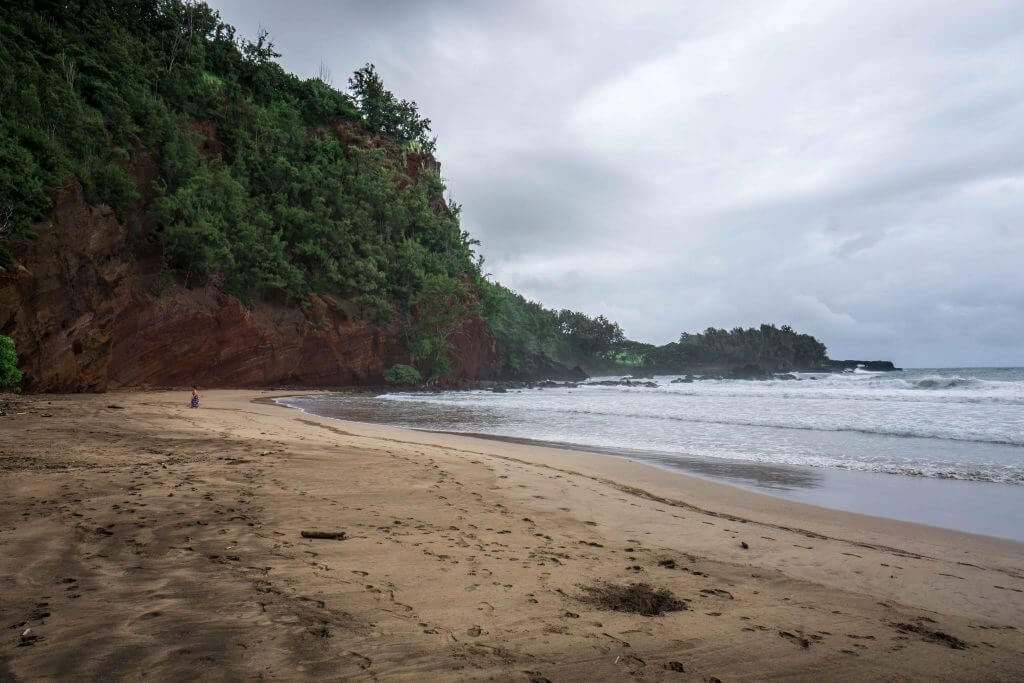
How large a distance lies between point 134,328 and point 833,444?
1192 inches

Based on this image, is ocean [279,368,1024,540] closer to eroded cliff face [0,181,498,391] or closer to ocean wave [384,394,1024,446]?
ocean wave [384,394,1024,446]

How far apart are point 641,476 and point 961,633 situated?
219 inches

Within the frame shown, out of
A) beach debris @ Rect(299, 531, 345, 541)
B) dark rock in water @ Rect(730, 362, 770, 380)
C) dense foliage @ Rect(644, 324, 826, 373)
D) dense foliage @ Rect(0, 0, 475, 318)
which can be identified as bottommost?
beach debris @ Rect(299, 531, 345, 541)

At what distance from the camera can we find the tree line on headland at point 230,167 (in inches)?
926

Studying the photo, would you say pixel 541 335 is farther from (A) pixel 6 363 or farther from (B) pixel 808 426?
(A) pixel 6 363

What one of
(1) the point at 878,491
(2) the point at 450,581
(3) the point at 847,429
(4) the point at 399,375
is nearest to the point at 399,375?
(4) the point at 399,375

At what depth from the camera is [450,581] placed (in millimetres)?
3582

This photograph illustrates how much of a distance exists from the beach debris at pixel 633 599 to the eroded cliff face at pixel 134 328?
2293cm

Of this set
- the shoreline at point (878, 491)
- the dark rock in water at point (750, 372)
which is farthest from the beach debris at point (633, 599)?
the dark rock in water at point (750, 372)

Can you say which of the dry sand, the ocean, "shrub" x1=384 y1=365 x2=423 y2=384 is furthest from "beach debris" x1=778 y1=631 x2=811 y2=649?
"shrub" x1=384 y1=365 x2=423 y2=384

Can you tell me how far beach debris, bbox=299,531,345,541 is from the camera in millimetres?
4281

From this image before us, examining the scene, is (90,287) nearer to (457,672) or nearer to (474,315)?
(457,672)

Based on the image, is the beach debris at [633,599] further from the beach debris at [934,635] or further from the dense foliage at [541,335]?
the dense foliage at [541,335]

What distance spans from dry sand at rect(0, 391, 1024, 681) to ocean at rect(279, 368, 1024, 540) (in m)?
1.67
